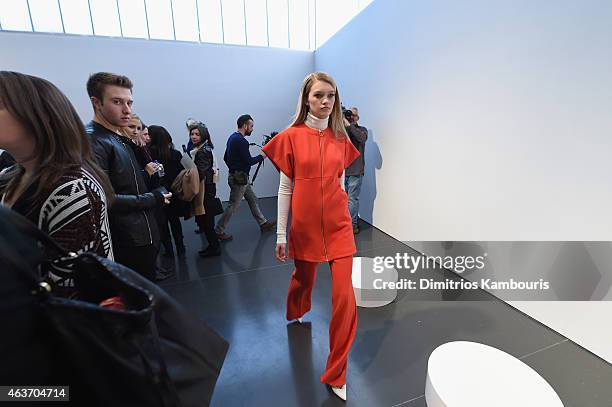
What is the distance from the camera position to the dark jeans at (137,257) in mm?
1571

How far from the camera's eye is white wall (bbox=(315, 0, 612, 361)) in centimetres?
181

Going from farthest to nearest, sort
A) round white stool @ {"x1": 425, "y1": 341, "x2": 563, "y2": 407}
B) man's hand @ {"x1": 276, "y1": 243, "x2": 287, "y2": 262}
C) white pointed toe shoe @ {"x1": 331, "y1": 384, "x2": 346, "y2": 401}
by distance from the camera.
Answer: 1. man's hand @ {"x1": 276, "y1": 243, "x2": 287, "y2": 262}
2. white pointed toe shoe @ {"x1": 331, "y1": 384, "x2": 346, "y2": 401}
3. round white stool @ {"x1": 425, "y1": 341, "x2": 563, "y2": 407}

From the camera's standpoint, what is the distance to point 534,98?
6.84 feet

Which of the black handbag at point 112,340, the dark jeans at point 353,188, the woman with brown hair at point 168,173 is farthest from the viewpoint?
the dark jeans at point 353,188

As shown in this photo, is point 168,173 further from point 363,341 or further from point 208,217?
point 363,341

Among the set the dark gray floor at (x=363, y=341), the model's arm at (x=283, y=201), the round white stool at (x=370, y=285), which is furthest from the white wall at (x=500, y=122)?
the model's arm at (x=283, y=201)

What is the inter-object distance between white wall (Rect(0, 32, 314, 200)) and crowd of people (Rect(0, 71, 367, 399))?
2786 mm

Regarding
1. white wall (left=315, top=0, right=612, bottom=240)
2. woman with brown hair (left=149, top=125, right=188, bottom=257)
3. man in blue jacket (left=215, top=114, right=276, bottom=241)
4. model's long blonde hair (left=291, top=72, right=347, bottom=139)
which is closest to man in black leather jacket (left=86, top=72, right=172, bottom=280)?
model's long blonde hair (left=291, top=72, right=347, bottom=139)

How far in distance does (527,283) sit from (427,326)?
0.83 meters

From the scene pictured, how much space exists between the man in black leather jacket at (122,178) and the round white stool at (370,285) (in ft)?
5.11

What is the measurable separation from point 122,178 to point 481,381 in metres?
1.96

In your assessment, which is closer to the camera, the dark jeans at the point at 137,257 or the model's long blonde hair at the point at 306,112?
the dark jeans at the point at 137,257

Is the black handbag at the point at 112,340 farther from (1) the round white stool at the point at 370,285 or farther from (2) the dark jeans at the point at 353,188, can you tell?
(2) the dark jeans at the point at 353,188

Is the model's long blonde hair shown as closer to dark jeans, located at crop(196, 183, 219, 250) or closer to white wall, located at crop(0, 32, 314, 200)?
dark jeans, located at crop(196, 183, 219, 250)
